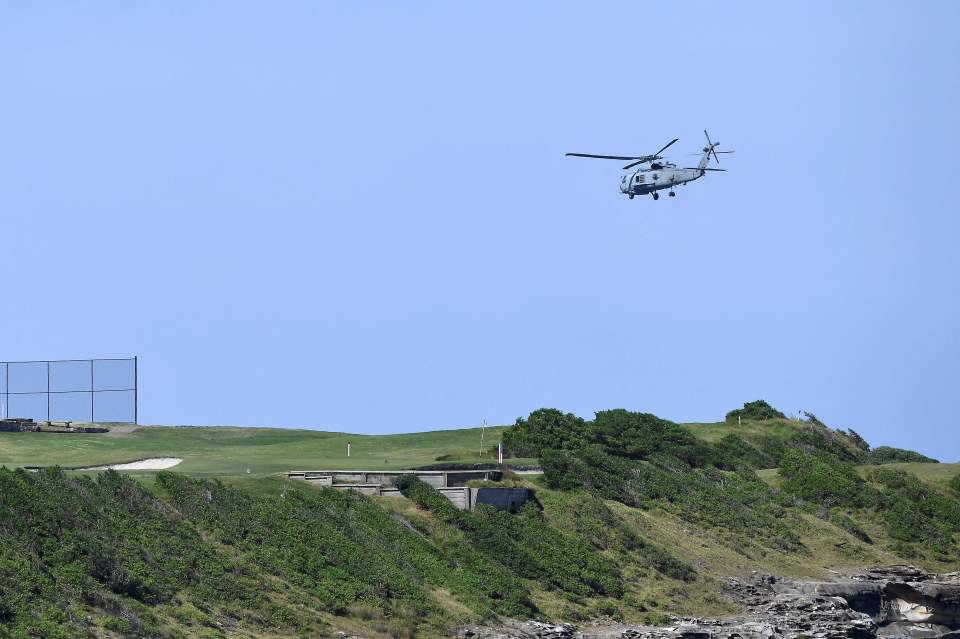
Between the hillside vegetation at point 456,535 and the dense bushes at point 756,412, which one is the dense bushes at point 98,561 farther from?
the dense bushes at point 756,412

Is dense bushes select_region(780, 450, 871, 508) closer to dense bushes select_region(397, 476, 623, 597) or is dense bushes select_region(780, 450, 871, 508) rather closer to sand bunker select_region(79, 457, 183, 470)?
dense bushes select_region(397, 476, 623, 597)

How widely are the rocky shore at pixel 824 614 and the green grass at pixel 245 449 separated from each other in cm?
1586

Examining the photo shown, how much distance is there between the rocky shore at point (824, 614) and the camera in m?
53.7

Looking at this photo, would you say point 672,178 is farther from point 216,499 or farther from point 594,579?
point 216,499

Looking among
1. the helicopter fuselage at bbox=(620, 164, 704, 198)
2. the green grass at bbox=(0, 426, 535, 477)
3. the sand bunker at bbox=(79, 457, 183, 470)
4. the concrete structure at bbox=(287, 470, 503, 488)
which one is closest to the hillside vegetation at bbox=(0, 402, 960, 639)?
the green grass at bbox=(0, 426, 535, 477)

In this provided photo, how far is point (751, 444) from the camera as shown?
93.8m

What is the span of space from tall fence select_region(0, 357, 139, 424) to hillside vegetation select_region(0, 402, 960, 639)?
15.1ft

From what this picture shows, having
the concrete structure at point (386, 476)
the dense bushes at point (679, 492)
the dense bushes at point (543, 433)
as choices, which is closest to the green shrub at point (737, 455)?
the dense bushes at point (679, 492)

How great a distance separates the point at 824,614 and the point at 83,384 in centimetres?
5393

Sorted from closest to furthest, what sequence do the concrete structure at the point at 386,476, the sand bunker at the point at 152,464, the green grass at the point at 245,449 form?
the concrete structure at the point at 386,476
the sand bunker at the point at 152,464
the green grass at the point at 245,449

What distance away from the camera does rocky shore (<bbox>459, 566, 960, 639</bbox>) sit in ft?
Answer: 176

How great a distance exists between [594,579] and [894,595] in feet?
60.2

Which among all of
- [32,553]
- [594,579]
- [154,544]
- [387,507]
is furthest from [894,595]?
[32,553]

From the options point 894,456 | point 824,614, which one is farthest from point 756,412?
point 824,614
